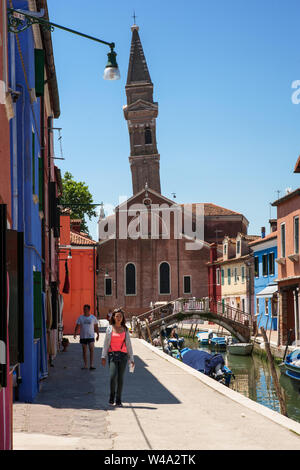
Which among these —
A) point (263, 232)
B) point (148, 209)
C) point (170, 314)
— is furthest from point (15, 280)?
point (148, 209)

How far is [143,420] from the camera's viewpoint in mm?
8578

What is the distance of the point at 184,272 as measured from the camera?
5650cm

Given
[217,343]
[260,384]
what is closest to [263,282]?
[217,343]

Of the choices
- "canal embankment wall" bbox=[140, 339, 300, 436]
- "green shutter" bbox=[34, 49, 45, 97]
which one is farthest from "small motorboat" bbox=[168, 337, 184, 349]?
"green shutter" bbox=[34, 49, 45, 97]

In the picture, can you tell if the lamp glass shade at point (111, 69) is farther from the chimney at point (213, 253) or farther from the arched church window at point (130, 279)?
the arched church window at point (130, 279)

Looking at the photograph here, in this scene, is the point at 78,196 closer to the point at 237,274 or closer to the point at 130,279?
the point at 130,279

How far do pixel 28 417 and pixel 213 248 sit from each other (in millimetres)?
47034

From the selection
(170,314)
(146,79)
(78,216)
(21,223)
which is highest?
(146,79)

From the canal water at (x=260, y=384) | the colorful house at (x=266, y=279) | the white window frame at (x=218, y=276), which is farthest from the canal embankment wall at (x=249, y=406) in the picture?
the white window frame at (x=218, y=276)

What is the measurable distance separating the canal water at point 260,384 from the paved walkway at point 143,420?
6.25 metres

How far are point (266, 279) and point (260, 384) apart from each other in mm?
15797

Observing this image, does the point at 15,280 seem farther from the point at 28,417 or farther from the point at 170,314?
the point at 170,314

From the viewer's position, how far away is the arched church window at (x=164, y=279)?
186ft

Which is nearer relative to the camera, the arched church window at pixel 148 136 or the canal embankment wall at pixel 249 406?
the canal embankment wall at pixel 249 406
